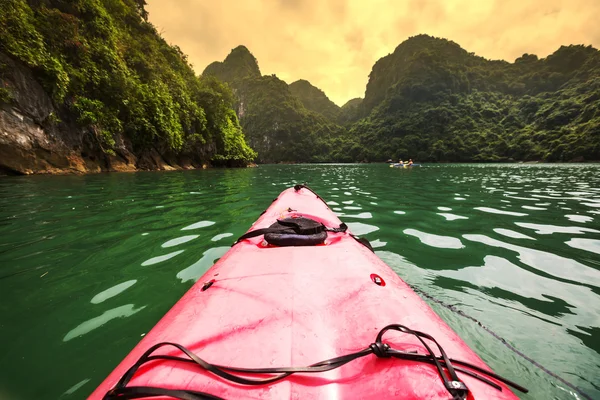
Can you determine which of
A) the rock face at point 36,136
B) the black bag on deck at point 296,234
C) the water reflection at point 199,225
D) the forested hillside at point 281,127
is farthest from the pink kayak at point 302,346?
the forested hillside at point 281,127

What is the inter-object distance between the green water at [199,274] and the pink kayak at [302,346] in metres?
0.78

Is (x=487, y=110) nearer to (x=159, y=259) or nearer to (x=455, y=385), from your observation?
(x=159, y=259)

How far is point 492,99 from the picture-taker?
70.4m

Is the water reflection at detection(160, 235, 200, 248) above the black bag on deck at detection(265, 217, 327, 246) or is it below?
below

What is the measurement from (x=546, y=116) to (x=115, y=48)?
233 ft

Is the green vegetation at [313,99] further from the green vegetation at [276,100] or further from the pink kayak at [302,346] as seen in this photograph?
the pink kayak at [302,346]

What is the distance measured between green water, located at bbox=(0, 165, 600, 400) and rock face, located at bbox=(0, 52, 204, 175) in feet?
25.6

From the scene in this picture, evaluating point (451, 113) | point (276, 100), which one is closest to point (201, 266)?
point (451, 113)

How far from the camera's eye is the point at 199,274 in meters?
2.61

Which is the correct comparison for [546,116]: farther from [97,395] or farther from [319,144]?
[97,395]

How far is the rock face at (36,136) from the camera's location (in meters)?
9.91

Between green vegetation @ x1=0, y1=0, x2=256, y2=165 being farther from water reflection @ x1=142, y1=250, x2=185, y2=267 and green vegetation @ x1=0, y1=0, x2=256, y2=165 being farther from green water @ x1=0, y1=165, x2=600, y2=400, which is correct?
water reflection @ x1=142, y1=250, x2=185, y2=267

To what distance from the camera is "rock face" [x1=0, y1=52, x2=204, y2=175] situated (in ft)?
32.5

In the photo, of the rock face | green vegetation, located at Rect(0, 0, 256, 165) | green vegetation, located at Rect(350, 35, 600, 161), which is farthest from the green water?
green vegetation, located at Rect(350, 35, 600, 161)
